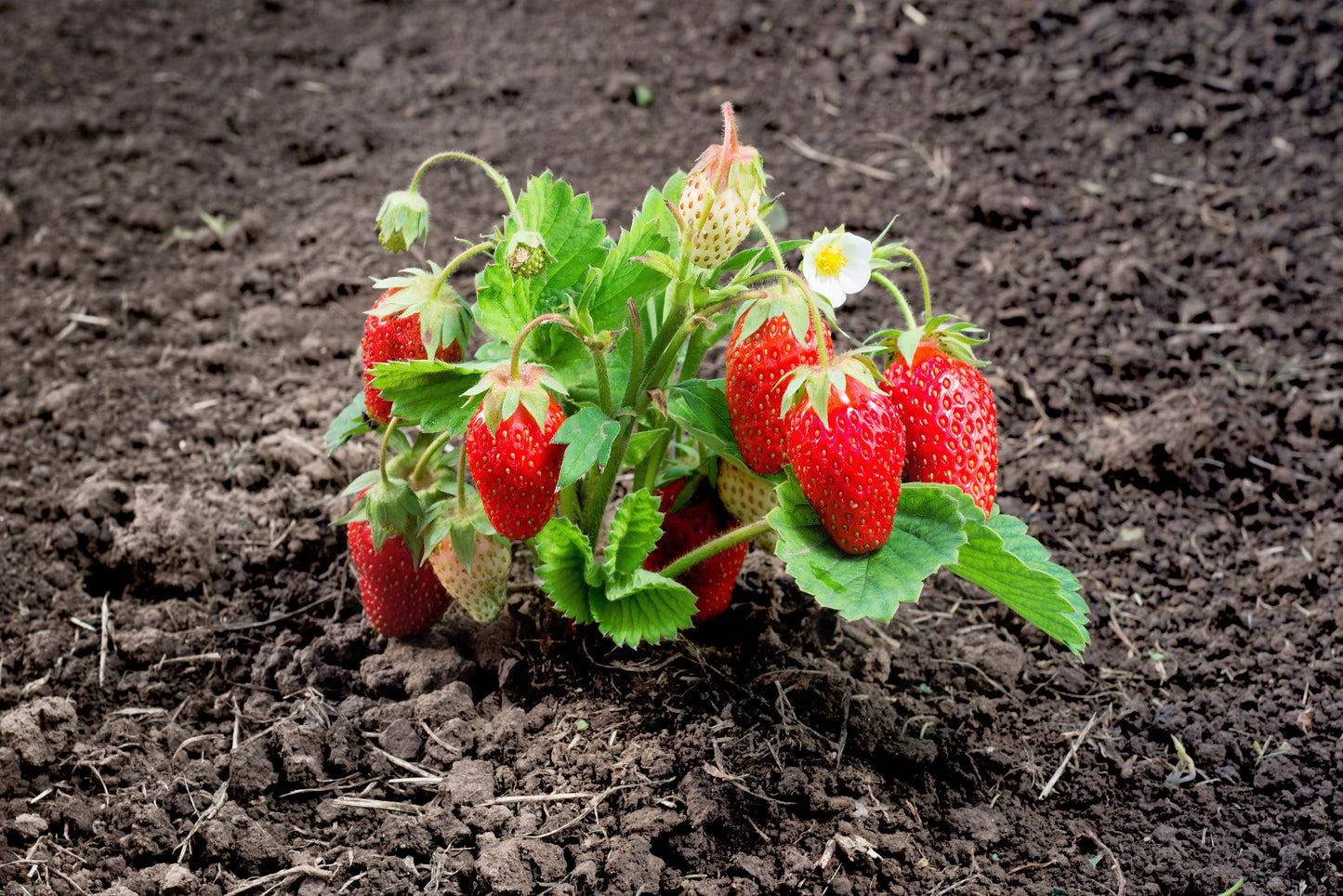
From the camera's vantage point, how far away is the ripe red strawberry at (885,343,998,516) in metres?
1.74

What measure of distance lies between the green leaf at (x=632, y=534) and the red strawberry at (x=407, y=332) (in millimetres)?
384

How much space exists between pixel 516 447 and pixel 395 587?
0.56m

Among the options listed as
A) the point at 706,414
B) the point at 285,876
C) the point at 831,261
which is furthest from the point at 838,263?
the point at 285,876

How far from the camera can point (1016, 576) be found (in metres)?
1.69

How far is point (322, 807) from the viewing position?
1.92m

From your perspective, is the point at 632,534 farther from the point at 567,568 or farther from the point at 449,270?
the point at 449,270

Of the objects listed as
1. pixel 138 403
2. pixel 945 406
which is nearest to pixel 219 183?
pixel 138 403

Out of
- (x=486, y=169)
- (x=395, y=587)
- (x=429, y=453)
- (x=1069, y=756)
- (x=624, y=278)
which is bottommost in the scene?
(x=1069, y=756)

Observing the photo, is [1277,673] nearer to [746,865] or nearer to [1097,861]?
[1097,861]

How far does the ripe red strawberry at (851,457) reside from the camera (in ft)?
5.24

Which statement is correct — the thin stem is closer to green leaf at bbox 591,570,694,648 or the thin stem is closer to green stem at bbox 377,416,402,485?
green stem at bbox 377,416,402,485

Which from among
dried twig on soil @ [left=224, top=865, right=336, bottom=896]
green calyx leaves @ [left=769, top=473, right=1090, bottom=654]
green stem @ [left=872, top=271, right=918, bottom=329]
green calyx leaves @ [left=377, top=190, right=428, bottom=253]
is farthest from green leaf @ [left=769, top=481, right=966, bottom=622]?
dried twig on soil @ [left=224, top=865, right=336, bottom=896]

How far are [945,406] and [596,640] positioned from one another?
2.60ft

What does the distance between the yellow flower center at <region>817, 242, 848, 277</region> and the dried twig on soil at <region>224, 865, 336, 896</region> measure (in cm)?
119
